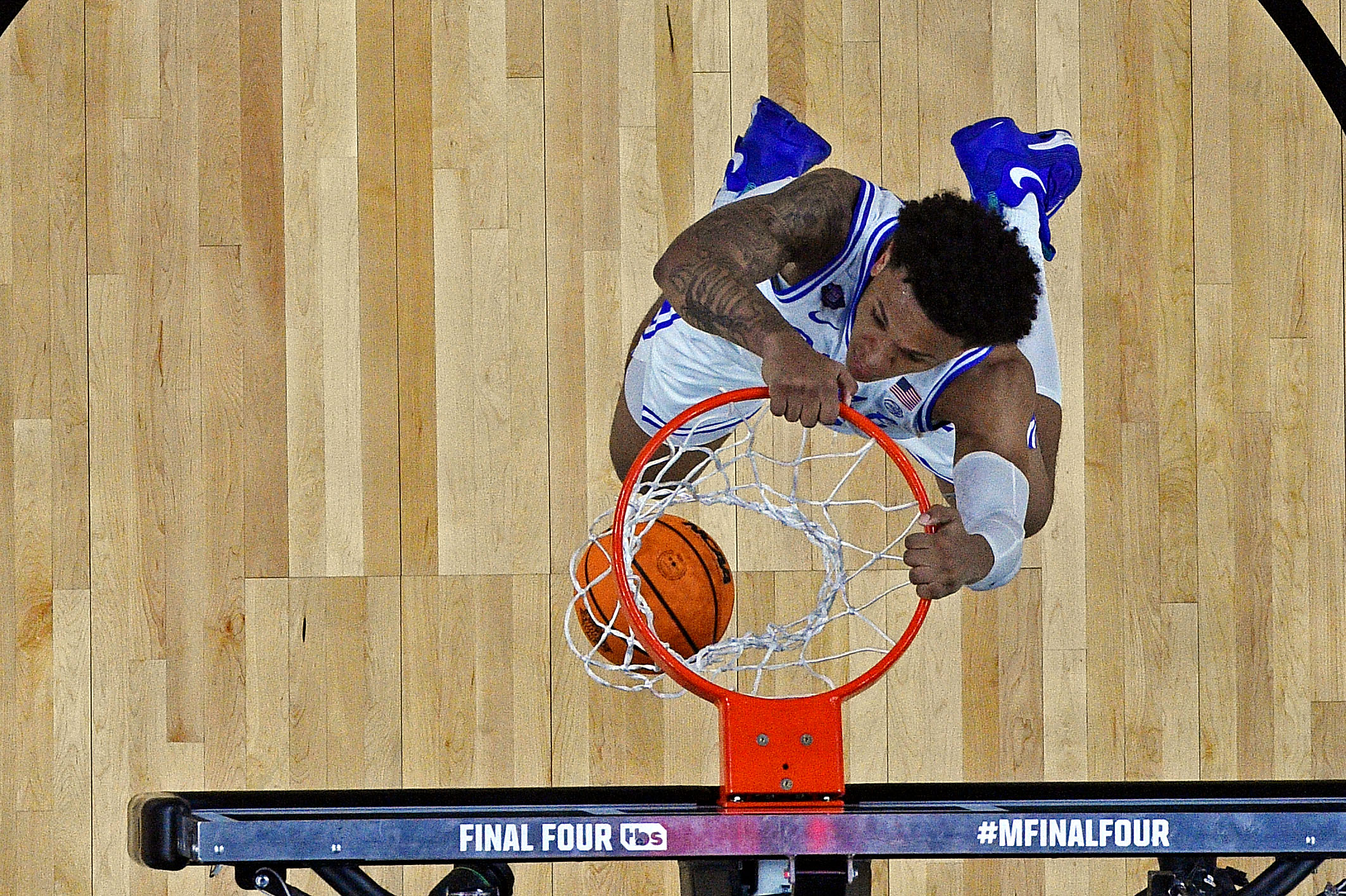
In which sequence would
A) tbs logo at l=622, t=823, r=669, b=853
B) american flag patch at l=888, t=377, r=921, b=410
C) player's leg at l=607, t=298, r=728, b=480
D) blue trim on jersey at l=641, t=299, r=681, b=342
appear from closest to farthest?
tbs logo at l=622, t=823, r=669, b=853 → american flag patch at l=888, t=377, r=921, b=410 → blue trim on jersey at l=641, t=299, r=681, b=342 → player's leg at l=607, t=298, r=728, b=480

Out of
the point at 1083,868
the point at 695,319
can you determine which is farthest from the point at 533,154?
the point at 1083,868

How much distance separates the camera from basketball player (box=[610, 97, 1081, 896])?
1919 millimetres

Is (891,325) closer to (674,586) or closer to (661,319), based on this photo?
(674,586)

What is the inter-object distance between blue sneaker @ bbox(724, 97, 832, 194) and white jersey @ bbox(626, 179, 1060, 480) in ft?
0.28

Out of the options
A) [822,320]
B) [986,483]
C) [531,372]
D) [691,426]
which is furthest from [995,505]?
[531,372]

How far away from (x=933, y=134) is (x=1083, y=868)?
170 centimetres

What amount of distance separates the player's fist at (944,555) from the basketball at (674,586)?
0.41 m

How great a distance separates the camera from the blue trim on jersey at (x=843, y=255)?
219 centimetres

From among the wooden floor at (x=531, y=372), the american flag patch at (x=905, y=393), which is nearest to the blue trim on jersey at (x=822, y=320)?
the american flag patch at (x=905, y=393)

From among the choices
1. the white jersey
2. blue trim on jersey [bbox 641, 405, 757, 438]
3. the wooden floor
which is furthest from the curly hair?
the wooden floor

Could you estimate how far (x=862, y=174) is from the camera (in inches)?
123

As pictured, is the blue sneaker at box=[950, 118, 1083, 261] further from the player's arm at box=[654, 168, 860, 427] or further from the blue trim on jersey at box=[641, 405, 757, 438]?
the blue trim on jersey at box=[641, 405, 757, 438]

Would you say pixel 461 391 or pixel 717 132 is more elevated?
pixel 717 132

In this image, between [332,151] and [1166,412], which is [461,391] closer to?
[332,151]
